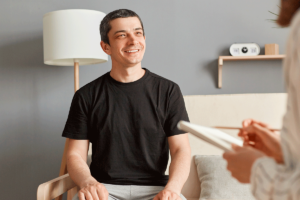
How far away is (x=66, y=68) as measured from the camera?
252cm

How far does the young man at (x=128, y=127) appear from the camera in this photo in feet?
4.75

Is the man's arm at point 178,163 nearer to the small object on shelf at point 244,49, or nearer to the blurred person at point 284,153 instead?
the blurred person at point 284,153

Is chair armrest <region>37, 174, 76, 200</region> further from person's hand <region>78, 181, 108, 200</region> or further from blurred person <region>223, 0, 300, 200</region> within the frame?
blurred person <region>223, 0, 300, 200</region>

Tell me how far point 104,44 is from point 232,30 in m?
1.11

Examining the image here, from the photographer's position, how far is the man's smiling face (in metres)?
1.56

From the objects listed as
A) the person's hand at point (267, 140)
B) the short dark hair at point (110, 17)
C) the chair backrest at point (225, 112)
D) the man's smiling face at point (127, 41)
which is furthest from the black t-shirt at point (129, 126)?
the person's hand at point (267, 140)

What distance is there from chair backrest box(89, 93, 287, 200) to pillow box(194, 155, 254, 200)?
85 millimetres

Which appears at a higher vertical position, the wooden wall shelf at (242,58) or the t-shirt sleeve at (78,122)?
the wooden wall shelf at (242,58)

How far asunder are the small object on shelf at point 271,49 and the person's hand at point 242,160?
1.80 m

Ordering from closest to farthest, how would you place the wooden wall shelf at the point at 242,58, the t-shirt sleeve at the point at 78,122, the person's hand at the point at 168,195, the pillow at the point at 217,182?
1. the person's hand at the point at 168,195
2. the t-shirt sleeve at the point at 78,122
3. the pillow at the point at 217,182
4. the wooden wall shelf at the point at 242,58

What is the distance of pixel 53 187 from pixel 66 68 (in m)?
1.32

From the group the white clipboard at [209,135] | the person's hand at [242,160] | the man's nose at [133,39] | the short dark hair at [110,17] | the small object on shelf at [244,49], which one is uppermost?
the short dark hair at [110,17]

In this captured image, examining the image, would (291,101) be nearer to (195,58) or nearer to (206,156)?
(206,156)

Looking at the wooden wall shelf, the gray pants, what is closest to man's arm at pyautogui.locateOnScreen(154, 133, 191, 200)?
the gray pants
